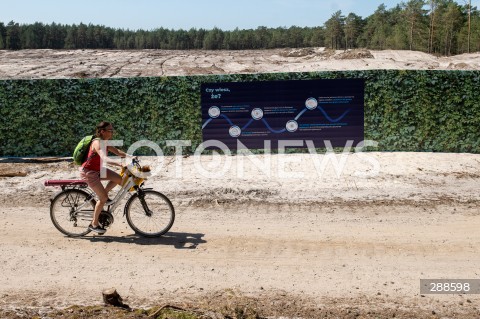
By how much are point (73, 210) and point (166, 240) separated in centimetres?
180

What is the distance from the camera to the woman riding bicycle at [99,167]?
27.7ft

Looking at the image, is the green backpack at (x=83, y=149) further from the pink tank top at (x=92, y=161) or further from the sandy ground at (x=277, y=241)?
the sandy ground at (x=277, y=241)

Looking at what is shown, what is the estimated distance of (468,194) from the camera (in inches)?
473

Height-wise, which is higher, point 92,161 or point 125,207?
point 92,161

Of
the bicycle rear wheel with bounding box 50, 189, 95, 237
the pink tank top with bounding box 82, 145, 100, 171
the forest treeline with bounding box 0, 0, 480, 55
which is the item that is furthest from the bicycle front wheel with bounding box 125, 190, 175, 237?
the forest treeline with bounding box 0, 0, 480, 55

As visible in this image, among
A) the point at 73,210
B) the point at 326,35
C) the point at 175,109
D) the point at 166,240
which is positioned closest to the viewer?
the point at 166,240

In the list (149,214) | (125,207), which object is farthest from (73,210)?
(149,214)

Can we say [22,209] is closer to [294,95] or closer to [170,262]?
[170,262]

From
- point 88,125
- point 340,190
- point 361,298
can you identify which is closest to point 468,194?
point 340,190

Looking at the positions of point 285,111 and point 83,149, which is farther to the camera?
point 285,111

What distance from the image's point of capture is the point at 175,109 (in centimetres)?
1587

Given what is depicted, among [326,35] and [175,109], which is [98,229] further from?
[326,35]

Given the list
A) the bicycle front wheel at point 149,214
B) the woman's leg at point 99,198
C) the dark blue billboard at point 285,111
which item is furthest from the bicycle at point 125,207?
the dark blue billboard at point 285,111

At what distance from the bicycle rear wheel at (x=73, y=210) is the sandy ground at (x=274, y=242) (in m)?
0.21
